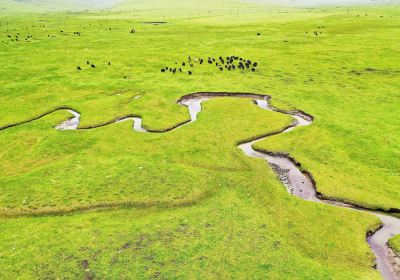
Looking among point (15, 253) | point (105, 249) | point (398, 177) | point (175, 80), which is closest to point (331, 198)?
point (398, 177)

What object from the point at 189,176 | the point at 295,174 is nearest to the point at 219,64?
the point at 295,174

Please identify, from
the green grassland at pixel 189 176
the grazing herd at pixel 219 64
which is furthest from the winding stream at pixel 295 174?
the grazing herd at pixel 219 64

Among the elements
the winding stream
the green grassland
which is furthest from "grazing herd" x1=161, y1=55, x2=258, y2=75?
the winding stream

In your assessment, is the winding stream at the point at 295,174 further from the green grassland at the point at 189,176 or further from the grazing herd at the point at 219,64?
the grazing herd at the point at 219,64

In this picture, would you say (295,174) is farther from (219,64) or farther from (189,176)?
(219,64)

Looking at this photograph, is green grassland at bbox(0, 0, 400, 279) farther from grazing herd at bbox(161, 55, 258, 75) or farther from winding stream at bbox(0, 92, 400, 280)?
grazing herd at bbox(161, 55, 258, 75)
